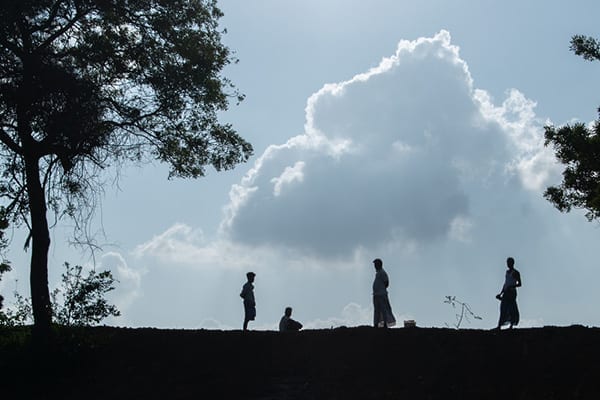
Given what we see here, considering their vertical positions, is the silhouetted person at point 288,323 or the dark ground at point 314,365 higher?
the silhouetted person at point 288,323

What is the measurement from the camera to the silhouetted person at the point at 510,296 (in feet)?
74.3

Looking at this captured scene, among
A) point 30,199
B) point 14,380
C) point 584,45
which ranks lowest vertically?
point 14,380

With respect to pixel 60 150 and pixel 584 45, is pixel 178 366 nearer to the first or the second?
pixel 60 150

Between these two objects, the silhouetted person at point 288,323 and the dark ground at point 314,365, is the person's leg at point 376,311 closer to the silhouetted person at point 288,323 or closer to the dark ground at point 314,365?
the dark ground at point 314,365

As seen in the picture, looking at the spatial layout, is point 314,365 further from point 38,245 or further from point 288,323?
point 38,245

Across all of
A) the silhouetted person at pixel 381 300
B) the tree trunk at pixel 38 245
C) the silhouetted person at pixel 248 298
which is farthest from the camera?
the silhouetted person at pixel 248 298

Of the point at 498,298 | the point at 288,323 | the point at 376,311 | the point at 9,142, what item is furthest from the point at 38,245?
the point at 498,298

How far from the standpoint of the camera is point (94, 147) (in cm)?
2288

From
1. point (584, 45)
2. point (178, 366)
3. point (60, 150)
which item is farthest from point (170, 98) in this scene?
point (584, 45)

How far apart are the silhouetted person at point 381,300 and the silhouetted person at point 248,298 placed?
4311 millimetres

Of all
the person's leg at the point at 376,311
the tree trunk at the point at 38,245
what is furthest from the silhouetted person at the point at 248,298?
the tree trunk at the point at 38,245

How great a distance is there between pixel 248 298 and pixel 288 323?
1.68 metres

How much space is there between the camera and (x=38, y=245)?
22078 millimetres

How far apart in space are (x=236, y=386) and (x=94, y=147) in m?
9.26
